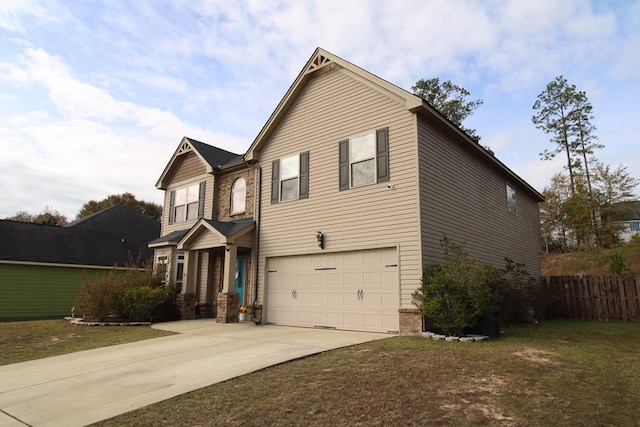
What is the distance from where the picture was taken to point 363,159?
11656 millimetres

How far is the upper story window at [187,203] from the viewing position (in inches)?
689

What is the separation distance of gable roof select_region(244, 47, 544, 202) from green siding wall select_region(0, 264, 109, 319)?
12944 mm

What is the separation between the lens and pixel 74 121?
1603 cm

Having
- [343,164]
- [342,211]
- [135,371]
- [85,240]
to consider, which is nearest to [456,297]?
[342,211]

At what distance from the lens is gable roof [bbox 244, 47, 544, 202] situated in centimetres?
1070

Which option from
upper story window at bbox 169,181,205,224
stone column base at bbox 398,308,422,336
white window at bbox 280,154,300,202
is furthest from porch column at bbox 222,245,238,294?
stone column base at bbox 398,308,422,336

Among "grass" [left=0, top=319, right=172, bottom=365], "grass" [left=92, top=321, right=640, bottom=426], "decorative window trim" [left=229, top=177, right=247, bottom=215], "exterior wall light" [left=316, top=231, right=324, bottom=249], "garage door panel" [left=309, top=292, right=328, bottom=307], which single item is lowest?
"grass" [left=0, top=319, right=172, bottom=365]

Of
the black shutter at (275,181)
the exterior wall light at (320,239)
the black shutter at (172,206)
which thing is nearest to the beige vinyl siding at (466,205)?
the exterior wall light at (320,239)

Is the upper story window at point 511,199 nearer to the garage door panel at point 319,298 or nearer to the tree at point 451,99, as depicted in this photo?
the garage door panel at point 319,298

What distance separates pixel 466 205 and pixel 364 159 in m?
3.67

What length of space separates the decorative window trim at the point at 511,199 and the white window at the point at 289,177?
850 cm

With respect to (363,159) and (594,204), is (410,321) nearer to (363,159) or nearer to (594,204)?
(363,159)

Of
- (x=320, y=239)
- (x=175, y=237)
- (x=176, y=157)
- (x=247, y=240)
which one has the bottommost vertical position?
(x=320, y=239)

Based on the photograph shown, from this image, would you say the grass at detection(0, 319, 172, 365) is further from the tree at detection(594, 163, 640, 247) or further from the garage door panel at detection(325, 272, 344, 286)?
the tree at detection(594, 163, 640, 247)
